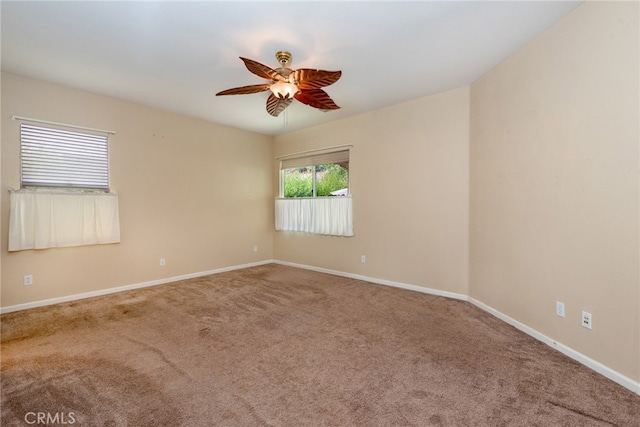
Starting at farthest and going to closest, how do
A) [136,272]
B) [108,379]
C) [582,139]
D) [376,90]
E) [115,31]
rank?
[136,272] < [376,90] < [115,31] < [582,139] < [108,379]

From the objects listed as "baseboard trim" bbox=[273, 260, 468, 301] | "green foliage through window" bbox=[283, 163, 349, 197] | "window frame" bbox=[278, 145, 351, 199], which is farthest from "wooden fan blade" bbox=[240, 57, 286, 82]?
"baseboard trim" bbox=[273, 260, 468, 301]

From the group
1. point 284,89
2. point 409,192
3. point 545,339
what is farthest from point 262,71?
point 545,339

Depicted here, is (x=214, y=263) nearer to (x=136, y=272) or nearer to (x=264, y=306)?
(x=136, y=272)

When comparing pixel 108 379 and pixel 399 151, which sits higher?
pixel 399 151

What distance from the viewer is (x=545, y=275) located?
230 cm

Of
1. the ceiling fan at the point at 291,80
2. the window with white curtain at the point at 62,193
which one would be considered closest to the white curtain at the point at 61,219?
the window with white curtain at the point at 62,193

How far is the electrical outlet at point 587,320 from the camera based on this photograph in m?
1.94

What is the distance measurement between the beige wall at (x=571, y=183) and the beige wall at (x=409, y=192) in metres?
0.45

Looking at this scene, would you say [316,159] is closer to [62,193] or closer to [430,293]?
[430,293]

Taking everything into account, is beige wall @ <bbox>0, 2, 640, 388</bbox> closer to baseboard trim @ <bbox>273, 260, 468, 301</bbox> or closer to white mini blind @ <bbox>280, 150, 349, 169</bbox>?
baseboard trim @ <bbox>273, 260, 468, 301</bbox>

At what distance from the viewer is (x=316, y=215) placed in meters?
4.88

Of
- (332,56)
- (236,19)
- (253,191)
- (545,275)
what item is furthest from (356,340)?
(253,191)

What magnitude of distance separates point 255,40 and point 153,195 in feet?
9.18

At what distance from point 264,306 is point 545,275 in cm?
273
